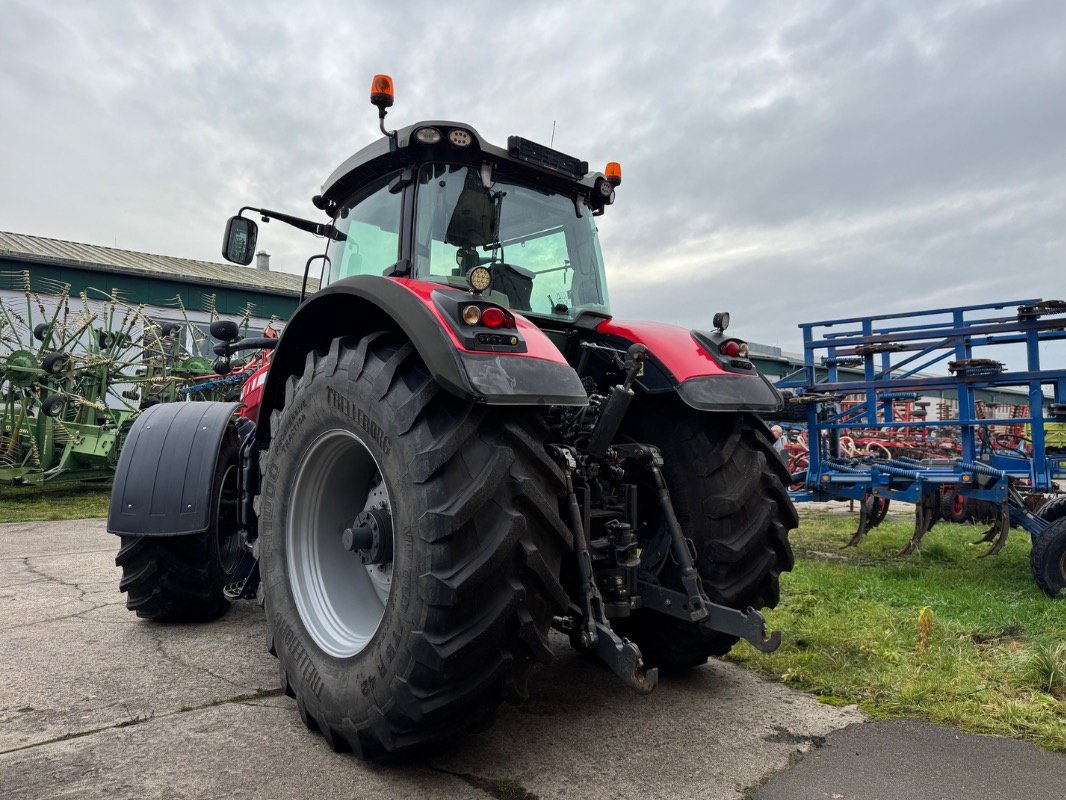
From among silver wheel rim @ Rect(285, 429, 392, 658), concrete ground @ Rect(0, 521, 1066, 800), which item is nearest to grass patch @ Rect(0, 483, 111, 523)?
concrete ground @ Rect(0, 521, 1066, 800)

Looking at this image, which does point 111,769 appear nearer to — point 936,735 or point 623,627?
point 623,627

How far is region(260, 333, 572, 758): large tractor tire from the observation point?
2115 mm

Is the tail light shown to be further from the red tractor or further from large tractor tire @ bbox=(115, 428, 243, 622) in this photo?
large tractor tire @ bbox=(115, 428, 243, 622)

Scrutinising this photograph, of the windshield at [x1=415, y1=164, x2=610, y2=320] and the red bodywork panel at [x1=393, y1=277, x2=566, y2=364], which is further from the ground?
the windshield at [x1=415, y1=164, x2=610, y2=320]

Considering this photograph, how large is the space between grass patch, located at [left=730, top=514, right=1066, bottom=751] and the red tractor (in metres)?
0.58

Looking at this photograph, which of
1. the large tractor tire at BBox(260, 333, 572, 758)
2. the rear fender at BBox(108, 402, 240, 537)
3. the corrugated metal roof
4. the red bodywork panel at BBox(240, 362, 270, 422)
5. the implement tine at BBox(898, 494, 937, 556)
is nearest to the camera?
the large tractor tire at BBox(260, 333, 572, 758)

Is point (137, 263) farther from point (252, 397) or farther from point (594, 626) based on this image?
point (594, 626)

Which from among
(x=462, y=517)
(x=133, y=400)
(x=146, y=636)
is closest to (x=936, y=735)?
(x=462, y=517)

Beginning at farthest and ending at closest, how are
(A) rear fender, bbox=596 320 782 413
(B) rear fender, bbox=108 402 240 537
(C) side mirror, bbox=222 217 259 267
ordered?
(C) side mirror, bbox=222 217 259 267 → (B) rear fender, bbox=108 402 240 537 → (A) rear fender, bbox=596 320 782 413

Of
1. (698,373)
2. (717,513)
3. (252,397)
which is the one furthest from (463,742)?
(252,397)

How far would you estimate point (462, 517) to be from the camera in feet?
6.90

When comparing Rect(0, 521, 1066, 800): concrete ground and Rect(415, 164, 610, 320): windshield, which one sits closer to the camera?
Rect(0, 521, 1066, 800): concrete ground

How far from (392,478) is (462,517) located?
0.32m

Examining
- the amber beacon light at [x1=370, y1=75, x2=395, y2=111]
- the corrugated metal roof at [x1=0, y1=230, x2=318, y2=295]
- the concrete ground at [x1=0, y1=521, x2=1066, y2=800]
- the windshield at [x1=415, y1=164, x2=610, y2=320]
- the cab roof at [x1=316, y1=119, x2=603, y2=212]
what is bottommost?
the concrete ground at [x1=0, y1=521, x2=1066, y2=800]
